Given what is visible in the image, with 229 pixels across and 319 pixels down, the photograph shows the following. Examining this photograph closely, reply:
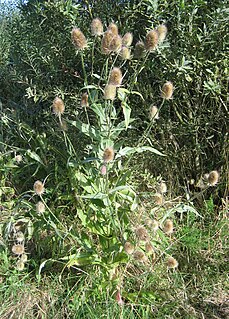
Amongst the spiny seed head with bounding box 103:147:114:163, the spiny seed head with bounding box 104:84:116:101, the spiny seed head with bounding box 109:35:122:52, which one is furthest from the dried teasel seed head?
the spiny seed head with bounding box 103:147:114:163

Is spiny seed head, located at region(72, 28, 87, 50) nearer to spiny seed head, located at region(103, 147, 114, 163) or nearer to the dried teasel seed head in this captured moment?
the dried teasel seed head

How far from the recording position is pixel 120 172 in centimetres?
247

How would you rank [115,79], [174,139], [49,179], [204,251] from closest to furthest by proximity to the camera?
1. [115,79]
2. [204,251]
3. [49,179]
4. [174,139]

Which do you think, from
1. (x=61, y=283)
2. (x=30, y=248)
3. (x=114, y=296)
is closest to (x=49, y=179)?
(x=30, y=248)

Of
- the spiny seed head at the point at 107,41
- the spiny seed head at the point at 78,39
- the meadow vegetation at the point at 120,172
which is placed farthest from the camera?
the meadow vegetation at the point at 120,172

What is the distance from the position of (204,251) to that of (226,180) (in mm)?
640

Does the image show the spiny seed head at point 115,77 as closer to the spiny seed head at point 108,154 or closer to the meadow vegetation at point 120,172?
the meadow vegetation at point 120,172

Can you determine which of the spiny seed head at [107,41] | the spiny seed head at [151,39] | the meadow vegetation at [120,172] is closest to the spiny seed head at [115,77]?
the meadow vegetation at [120,172]

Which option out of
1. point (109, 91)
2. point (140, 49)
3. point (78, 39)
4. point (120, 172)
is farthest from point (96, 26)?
point (120, 172)

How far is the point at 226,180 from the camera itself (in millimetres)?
3014

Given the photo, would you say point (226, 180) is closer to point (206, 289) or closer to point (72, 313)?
point (206, 289)

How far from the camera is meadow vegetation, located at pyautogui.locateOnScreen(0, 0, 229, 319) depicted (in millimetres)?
2197

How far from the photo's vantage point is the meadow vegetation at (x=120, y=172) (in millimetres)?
2197

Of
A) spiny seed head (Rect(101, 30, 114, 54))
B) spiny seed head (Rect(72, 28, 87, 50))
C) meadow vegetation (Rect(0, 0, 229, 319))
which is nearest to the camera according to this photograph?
spiny seed head (Rect(101, 30, 114, 54))
